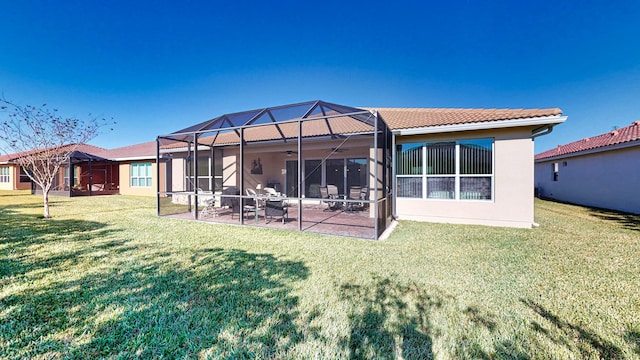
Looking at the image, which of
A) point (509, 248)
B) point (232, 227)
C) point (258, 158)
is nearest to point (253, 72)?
point (258, 158)

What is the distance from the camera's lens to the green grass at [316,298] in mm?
2084

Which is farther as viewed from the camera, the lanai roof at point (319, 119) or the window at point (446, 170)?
the window at point (446, 170)

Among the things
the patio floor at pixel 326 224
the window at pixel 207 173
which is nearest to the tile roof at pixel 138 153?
the window at pixel 207 173

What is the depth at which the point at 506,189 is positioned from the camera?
23.0ft

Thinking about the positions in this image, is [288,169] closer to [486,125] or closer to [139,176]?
[486,125]

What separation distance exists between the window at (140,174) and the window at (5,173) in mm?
16635

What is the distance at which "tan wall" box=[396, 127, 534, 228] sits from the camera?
678cm

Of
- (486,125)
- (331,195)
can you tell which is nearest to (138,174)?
(331,195)

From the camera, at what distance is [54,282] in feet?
10.5

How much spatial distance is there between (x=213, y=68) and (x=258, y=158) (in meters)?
5.40

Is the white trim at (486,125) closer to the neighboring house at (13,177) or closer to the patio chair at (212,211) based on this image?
the patio chair at (212,211)

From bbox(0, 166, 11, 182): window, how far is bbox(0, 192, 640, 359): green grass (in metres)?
28.7

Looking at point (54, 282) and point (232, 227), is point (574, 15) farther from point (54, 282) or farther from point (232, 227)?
point (54, 282)

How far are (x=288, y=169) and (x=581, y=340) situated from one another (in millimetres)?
11717
